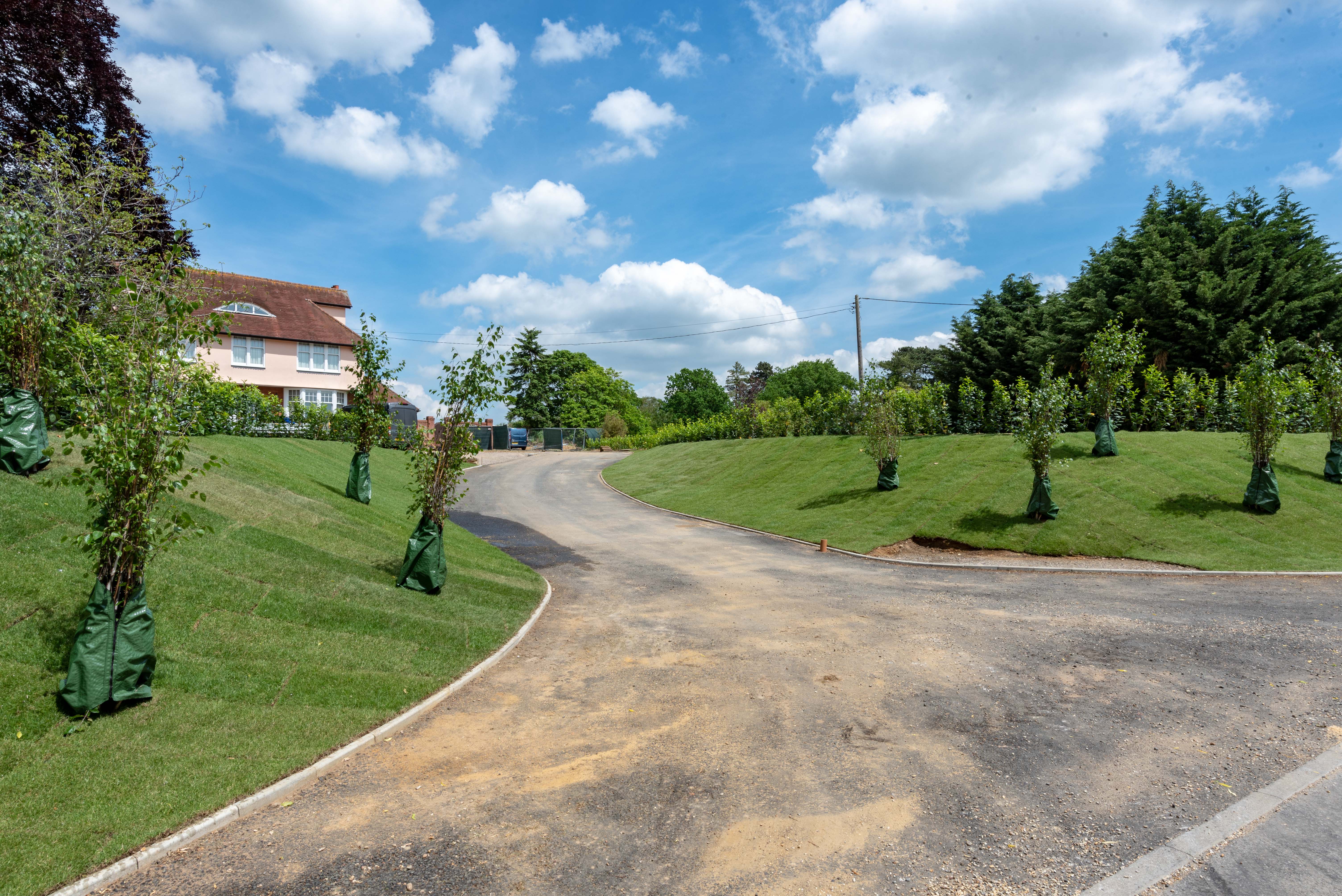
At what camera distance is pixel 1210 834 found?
5305 millimetres

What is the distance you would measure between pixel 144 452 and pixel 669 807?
651cm

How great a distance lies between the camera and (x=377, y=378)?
723 inches

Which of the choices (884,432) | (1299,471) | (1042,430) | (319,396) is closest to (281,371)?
(319,396)

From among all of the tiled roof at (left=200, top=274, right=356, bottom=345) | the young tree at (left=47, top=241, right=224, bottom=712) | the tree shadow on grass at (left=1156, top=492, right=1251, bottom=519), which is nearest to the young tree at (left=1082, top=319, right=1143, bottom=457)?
the tree shadow on grass at (left=1156, top=492, right=1251, bottom=519)

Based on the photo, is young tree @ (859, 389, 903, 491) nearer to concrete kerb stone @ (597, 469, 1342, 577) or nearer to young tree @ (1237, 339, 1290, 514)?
concrete kerb stone @ (597, 469, 1342, 577)

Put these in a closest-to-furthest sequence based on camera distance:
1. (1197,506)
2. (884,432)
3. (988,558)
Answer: (988,558)
(1197,506)
(884,432)

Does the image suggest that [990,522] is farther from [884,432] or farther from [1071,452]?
[1071,452]

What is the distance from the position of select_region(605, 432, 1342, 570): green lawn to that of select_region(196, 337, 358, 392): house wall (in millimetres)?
31070

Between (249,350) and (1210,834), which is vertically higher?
(249,350)

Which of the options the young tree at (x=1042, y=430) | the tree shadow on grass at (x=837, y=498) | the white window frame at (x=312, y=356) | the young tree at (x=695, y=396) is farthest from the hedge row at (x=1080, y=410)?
the young tree at (x=695, y=396)

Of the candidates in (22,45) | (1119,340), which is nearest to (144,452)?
(22,45)

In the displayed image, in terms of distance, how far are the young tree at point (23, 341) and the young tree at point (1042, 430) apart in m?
22.8

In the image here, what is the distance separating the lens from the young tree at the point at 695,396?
11150cm

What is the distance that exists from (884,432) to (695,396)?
86.4m
